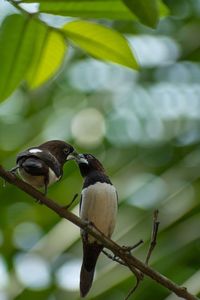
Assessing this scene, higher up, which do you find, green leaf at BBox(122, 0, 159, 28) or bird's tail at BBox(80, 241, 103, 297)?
green leaf at BBox(122, 0, 159, 28)

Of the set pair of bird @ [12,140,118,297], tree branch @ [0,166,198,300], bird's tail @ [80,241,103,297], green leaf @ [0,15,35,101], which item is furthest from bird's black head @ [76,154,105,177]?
green leaf @ [0,15,35,101]

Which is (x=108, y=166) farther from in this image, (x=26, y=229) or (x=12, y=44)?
(x=12, y=44)

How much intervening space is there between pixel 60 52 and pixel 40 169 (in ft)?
1.12

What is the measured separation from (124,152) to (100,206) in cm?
58

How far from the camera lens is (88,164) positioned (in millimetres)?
2031

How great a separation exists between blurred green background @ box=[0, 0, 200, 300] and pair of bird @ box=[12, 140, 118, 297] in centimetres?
9

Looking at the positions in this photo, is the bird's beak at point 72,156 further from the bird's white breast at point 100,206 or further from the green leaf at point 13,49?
the green leaf at point 13,49

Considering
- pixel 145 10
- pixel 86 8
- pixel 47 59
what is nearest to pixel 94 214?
pixel 47 59

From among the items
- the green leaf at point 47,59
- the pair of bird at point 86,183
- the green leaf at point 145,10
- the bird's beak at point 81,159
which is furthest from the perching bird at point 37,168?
the green leaf at point 145,10

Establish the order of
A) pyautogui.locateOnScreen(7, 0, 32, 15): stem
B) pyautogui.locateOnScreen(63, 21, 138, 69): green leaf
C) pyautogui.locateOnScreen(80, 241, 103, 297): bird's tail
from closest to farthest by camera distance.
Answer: pyautogui.locateOnScreen(7, 0, 32, 15): stem
pyautogui.locateOnScreen(63, 21, 138, 69): green leaf
pyautogui.locateOnScreen(80, 241, 103, 297): bird's tail

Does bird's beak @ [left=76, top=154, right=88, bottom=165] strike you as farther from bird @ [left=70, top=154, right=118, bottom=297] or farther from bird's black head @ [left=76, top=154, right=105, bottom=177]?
bird @ [left=70, top=154, right=118, bottom=297]

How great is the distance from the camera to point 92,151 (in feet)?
8.38

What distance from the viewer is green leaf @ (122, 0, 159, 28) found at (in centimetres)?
81

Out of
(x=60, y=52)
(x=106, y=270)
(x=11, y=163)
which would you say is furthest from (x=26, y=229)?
(x=60, y=52)
